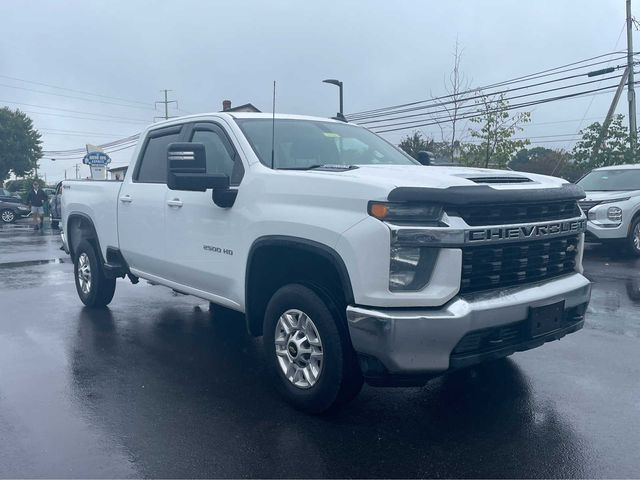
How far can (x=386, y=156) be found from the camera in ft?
18.6

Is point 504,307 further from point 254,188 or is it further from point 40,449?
point 40,449

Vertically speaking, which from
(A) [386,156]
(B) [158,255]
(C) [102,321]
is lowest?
(C) [102,321]

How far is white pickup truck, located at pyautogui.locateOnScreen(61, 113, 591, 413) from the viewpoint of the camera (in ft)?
12.0

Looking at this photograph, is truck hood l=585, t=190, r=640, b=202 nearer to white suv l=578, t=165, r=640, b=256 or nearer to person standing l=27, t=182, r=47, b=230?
white suv l=578, t=165, r=640, b=256

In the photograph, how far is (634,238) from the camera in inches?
467

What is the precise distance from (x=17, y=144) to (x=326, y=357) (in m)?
66.3

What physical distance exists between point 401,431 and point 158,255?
2.92 meters

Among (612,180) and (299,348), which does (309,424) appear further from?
(612,180)

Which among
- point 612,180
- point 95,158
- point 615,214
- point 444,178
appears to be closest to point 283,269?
point 444,178

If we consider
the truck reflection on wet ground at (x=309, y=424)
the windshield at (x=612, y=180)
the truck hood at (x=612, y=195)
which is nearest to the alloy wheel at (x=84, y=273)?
the truck reflection on wet ground at (x=309, y=424)

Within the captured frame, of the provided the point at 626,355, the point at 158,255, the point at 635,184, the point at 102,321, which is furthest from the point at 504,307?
the point at 635,184

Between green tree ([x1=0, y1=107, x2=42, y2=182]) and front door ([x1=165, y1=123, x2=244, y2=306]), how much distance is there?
63694 mm

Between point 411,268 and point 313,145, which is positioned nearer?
point 411,268

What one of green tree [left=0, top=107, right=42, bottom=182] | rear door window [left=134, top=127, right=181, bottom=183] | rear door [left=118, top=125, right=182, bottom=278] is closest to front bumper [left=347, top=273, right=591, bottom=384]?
rear door [left=118, top=125, right=182, bottom=278]
